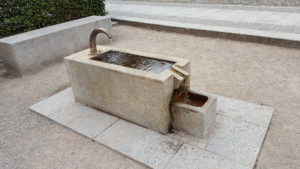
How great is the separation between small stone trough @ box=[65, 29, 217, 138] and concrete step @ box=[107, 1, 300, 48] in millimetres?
4227

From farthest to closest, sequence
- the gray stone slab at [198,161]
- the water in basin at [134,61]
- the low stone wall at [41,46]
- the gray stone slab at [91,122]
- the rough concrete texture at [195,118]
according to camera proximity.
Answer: the low stone wall at [41,46], the gray stone slab at [91,122], the water in basin at [134,61], the rough concrete texture at [195,118], the gray stone slab at [198,161]

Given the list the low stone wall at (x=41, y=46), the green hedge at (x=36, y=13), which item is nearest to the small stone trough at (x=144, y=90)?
the low stone wall at (x=41, y=46)

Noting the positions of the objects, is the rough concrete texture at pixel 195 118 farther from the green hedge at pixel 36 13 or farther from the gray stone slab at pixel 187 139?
the green hedge at pixel 36 13

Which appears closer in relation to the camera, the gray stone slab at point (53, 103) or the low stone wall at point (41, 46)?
the gray stone slab at point (53, 103)

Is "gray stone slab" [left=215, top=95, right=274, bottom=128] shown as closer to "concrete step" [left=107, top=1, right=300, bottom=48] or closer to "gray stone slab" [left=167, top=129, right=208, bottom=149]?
"gray stone slab" [left=167, top=129, right=208, bottom=149]

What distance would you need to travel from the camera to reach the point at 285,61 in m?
5.75

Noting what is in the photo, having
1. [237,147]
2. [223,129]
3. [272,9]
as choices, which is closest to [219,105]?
[223,129]

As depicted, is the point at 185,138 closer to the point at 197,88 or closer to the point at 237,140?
the point at 237,140

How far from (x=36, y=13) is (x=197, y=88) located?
5.25m

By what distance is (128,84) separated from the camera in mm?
3506

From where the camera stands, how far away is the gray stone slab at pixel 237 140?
3.11m

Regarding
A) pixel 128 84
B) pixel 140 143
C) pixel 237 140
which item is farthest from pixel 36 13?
pixel 237 140

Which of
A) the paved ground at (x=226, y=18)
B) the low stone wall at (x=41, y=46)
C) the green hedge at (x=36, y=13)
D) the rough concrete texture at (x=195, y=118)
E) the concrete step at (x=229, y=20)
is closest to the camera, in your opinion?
the rough concrete texture at (x=195, y=118)

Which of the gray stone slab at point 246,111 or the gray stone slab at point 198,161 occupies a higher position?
the gray stone slab at point 246,111
